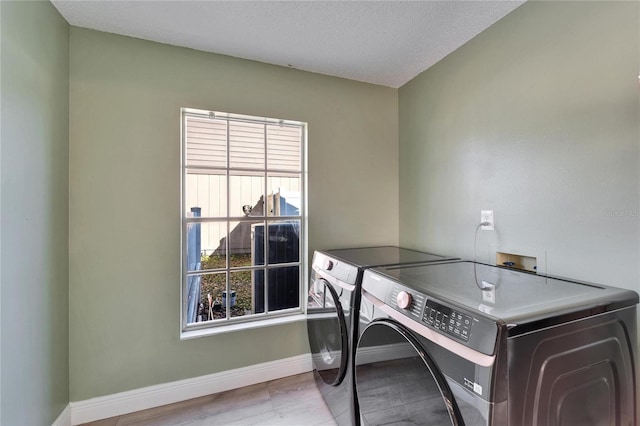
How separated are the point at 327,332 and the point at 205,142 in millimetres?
1554

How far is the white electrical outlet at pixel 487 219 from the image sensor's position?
166 cm

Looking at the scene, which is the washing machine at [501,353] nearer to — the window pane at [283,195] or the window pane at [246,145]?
the window pane at [283,195]

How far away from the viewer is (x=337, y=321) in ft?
5.02

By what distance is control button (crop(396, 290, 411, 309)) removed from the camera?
101 cm

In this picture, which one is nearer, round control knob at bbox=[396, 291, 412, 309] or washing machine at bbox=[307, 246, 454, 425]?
round control knob at bbox=[396, 291, 412, 309]

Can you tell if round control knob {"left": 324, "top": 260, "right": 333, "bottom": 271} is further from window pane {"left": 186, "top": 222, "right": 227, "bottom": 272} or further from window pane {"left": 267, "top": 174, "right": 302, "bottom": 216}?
window pane {"left": 186, "top": 222, "right": 227, "bottom": 272}

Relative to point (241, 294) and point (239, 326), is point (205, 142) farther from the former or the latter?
point (239, 326)

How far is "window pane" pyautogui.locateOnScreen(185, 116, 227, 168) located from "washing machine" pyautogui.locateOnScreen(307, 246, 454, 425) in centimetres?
104

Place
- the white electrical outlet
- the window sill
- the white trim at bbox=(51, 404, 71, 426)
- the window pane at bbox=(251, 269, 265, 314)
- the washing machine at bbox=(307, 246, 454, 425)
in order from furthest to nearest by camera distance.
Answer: the window pane at bbox=(251, 269, 265, 314)
the window sill
the white electrical outlet
the white trim at bbox=(51, 404, 71, 426)
the washing machine at bbox=(307, 246, 454, 425)

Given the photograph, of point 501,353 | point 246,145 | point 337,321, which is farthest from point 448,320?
point 246,145

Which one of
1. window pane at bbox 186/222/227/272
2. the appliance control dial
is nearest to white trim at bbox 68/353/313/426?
window pane at bbox 186/222/227/272

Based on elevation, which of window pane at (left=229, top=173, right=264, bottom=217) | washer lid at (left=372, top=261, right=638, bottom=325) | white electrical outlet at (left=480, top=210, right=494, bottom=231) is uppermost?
window pane at (left=229, top=173, right=264, bottom=217)

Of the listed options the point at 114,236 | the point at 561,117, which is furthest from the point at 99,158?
the point at 561,117

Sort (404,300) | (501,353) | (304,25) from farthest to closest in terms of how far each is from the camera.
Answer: (304,25)
(404,300)
(501,353)
